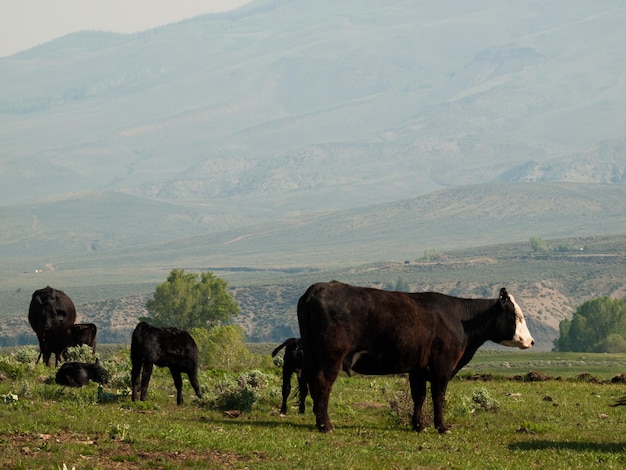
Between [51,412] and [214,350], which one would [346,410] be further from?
[214,350]

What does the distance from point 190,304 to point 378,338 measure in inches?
4054

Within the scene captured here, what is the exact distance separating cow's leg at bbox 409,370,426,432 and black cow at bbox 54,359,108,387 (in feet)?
26.2

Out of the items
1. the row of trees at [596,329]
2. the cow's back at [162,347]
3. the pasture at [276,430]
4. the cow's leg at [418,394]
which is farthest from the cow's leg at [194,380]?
the row of trees at [596,329]

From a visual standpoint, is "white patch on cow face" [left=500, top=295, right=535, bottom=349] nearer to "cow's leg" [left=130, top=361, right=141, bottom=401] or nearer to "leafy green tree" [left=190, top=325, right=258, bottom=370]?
"cow's leg" [left=130, top=361, right=141, bottom=401]

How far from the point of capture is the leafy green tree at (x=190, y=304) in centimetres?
12406

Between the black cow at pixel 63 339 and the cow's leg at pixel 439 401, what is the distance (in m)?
13.0

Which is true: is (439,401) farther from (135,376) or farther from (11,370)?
(11,370)

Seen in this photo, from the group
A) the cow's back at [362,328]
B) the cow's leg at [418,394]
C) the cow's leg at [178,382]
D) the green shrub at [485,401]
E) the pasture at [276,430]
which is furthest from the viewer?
the green shrub at [485,401]

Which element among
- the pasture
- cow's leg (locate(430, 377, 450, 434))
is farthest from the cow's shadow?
cow's leg (locate(430, 377, 450, 434))

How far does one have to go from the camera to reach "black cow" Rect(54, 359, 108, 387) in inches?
1123

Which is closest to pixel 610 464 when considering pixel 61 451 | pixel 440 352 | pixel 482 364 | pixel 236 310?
pixel 440 352

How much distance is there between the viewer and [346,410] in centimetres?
2820

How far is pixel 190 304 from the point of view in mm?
125562

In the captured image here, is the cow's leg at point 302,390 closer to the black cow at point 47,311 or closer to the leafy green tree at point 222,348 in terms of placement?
the black cow at point 47,311
